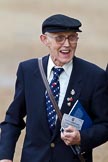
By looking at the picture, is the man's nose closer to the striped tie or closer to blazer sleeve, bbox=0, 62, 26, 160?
the striped tie

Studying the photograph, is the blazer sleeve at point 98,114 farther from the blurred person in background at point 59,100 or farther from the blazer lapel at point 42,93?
the blazer lapel at point 42,93

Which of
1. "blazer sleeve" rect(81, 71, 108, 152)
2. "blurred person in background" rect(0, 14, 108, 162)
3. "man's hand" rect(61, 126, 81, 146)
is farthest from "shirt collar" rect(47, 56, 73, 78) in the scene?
"man's hand" rect(61, 126, 81, 146)

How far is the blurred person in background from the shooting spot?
3.87 meters

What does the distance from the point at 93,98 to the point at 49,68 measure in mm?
352

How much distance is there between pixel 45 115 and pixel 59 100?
0.43 feet

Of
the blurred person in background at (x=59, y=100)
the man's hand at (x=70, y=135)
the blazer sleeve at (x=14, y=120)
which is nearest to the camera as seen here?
the man's hand at (x=70, y=135)

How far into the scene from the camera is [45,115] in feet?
12.9

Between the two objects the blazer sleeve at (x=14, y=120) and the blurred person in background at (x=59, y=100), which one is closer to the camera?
the blurred person in background at (x=59, y=100)

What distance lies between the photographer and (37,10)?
22.7 feet

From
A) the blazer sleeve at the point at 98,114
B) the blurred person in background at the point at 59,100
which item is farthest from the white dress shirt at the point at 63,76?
the blazer sleeve at the point at 98,114

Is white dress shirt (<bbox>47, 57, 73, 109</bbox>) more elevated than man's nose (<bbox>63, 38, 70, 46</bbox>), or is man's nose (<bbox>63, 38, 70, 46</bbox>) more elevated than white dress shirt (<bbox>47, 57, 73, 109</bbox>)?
man's nose (<bbox>63, 38, 70, 46</bbox>)

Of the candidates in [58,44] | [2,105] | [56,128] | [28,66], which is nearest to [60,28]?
[58,44]

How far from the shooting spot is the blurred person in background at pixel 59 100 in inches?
152

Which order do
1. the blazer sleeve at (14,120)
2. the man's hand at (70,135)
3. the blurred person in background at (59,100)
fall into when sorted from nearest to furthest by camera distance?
the man's hand at (70,135) < the blurred person in background at (59,100) < the blazer sleeve at (14,120)
